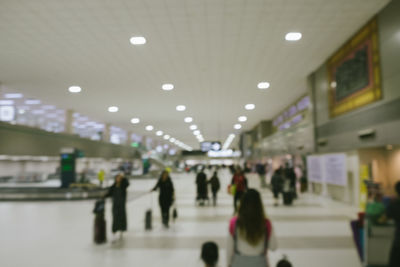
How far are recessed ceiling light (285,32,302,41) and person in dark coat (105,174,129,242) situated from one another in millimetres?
6697

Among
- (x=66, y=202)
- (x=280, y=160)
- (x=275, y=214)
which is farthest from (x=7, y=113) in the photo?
(x=280, y=160)

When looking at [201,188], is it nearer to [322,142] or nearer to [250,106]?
[322,142]

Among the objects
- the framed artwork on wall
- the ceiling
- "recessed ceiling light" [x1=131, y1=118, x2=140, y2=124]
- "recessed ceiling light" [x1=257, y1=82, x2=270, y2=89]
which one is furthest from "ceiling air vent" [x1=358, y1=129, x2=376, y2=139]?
"recessed ceiling light" [x1=131, y1=118, x2=140, y2=124]

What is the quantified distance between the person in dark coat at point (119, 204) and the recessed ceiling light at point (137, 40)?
15.1 feet

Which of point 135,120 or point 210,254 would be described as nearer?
point 210,254

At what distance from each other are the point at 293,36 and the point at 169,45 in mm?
4093

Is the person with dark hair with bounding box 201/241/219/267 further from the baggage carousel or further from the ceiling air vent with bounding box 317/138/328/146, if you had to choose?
the baggage carousel

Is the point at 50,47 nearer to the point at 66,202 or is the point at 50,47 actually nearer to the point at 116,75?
the point at 116,75

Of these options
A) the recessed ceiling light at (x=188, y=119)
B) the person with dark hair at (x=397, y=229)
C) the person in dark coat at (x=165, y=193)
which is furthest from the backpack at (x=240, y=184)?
the recessed ceiling light at (x=188, y=119)

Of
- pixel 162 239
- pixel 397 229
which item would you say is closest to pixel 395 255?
pixel 397 229

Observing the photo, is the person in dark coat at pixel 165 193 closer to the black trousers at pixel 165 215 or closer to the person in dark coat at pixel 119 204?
the black trousers at pixel 165 215

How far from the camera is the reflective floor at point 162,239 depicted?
5.65m

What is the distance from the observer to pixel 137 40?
32.3 feet

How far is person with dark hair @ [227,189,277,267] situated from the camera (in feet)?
8.97
